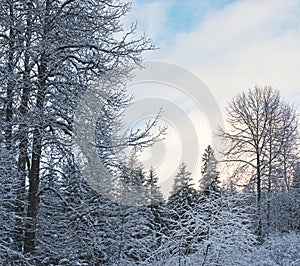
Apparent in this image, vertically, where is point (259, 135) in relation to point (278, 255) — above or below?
above

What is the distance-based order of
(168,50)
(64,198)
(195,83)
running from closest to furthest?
(64,198)
(168,50)
(195,83)

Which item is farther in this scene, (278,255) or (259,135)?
(259,135)

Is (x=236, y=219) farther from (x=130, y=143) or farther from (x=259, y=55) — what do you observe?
(x=259, y=55)

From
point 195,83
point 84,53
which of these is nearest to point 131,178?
point 84,53

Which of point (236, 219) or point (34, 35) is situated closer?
point (236, 219)

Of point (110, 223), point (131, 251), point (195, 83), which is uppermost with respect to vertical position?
point (195, 83)

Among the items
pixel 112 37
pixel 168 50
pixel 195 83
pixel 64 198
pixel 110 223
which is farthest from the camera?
pixel 195 83

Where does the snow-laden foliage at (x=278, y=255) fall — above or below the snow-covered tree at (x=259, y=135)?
below

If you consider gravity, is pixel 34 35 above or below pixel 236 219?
above

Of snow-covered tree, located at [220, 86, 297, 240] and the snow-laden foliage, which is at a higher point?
snow-covered tree, located at [220, 86, 297, 240]

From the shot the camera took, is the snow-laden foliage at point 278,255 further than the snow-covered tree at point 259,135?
No

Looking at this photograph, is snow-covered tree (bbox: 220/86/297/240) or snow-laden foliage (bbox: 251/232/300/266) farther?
snow-covered tree (bbox: 220/86/297/240)

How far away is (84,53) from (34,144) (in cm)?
212

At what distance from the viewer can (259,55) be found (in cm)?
1092
